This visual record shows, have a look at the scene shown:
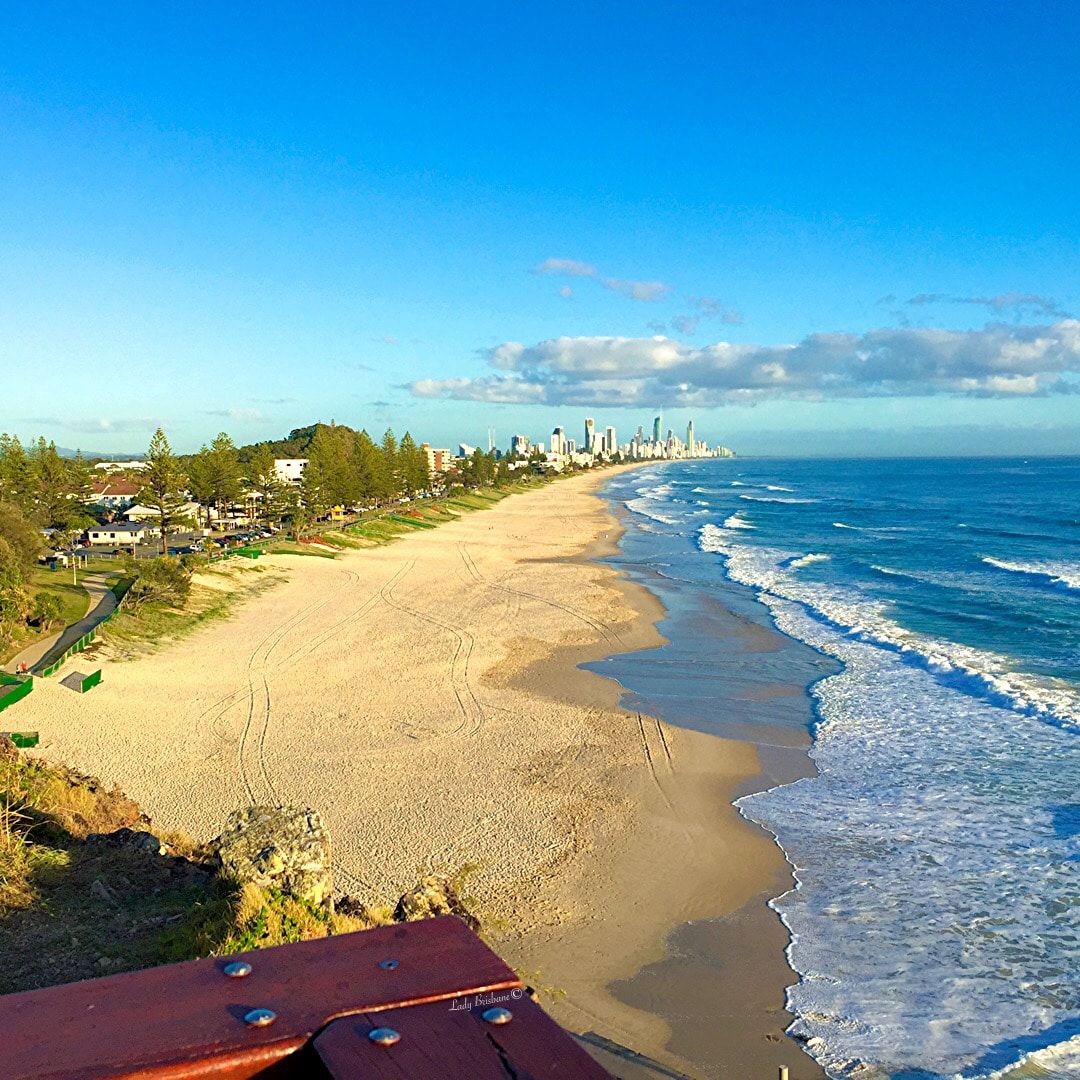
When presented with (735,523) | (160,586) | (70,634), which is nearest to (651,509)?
(735,523)

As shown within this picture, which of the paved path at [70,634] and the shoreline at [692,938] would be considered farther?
the paved path at [70,634]

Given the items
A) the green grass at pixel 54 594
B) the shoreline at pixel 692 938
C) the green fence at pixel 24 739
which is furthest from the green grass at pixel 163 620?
the shoreline at pixel 692 938

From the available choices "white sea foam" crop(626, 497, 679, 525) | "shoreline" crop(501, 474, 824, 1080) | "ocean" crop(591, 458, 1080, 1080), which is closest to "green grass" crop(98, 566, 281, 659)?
"ocean" crop(591, 458, 1080, 1080)

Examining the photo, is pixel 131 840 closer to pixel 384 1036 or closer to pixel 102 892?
pixel 102 892

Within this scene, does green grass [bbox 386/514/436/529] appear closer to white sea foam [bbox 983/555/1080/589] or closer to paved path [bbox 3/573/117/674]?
paved path [bbox 3/573/117/674]

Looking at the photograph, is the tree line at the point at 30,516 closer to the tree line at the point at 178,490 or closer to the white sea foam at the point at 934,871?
the tree line at the point at 178,490

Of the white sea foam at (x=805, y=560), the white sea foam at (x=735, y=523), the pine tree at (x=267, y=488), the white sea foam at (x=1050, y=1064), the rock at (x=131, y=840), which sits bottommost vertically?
the white sea foam at (x=1050, y=1064)

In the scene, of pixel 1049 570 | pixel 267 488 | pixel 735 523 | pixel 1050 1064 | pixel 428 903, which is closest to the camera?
pixel 428 903

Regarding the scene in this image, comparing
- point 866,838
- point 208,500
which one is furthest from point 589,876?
point 208,500

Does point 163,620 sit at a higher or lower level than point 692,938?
higher
